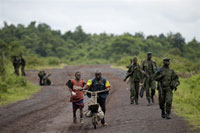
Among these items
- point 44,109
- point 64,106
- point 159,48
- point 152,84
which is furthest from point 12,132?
point 159,48

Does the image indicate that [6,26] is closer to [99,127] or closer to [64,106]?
[64,106]

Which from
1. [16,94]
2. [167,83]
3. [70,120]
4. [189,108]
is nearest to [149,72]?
[189,108]

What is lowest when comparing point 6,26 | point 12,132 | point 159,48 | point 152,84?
point 12,132

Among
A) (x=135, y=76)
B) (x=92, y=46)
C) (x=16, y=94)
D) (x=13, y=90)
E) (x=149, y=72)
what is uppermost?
Result: (x=92, y=46)

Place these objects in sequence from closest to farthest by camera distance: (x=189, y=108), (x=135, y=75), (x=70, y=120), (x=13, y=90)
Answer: (x=70, y=120), (x=189, y=108), (x=135, y=75), (x=13, y=90)

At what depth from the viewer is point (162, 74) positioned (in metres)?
10.9

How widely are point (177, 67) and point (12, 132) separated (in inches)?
955

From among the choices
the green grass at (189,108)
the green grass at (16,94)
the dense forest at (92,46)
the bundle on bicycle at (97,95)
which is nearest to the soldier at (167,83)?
the green grass at (189,108)

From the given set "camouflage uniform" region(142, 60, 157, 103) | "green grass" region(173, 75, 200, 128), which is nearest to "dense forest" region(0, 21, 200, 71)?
"green grass" region(173, 75, 200, 128)

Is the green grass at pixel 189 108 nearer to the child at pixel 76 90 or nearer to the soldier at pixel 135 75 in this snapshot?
the soldier at pixel 135 75

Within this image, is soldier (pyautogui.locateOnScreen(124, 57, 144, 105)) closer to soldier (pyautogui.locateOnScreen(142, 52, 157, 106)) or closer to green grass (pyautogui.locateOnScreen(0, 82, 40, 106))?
soldier (pyautogui.locateOnScreen(142, 52, 157, 106))

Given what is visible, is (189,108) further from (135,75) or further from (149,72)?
(135,75)

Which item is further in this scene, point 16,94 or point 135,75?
point 16,94

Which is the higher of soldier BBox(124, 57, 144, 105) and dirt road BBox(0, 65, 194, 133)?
soldier BBox(124, 57, 144, 105)
